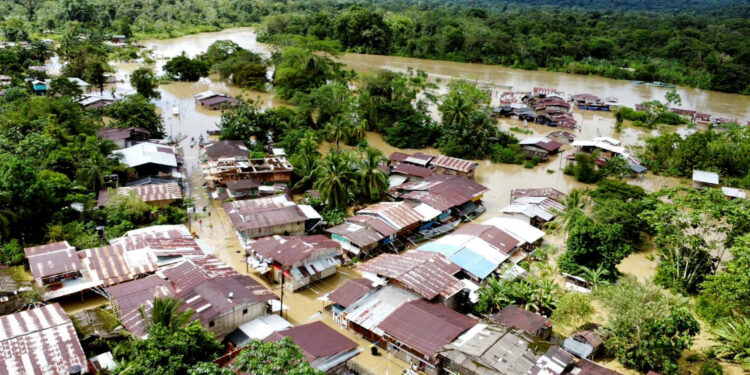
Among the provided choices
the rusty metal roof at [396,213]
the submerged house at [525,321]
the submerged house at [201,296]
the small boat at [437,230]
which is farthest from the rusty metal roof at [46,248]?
the submerged house at [525,321]

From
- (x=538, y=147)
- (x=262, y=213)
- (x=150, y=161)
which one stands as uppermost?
(x=150, y=161)

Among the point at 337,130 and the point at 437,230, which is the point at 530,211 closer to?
the point at 437,230

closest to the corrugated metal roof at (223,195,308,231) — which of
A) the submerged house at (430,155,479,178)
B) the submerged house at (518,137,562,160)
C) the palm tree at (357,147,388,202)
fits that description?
the palm tree at (357,147,388,202)

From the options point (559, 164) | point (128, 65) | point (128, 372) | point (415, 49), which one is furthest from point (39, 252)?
point (415, 49)

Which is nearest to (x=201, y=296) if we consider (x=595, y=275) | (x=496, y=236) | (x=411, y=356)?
(x=411, y=356)

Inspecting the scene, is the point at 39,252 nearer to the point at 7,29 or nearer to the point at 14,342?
the point at 14,342
